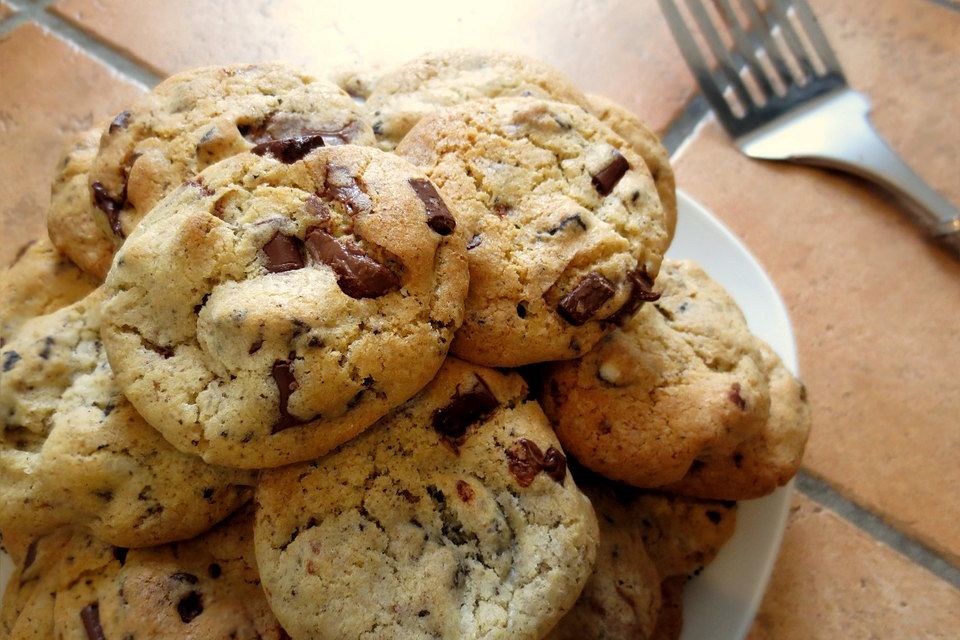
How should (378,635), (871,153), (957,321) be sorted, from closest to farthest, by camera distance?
(378,635) < (957,321) < (871,153)

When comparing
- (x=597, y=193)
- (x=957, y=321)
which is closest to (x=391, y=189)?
(x=597, y=193)

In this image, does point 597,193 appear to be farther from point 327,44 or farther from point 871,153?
point 327,44

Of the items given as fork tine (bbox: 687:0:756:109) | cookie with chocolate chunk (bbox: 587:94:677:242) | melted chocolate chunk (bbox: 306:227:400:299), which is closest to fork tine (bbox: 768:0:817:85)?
fork tine (bbox: 687:0:756:109)

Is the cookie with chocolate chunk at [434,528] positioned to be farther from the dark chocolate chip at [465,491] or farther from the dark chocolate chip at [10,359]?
the dark chocolate chip at [10,359]

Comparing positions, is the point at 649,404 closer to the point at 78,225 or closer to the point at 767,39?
the point at 78,225

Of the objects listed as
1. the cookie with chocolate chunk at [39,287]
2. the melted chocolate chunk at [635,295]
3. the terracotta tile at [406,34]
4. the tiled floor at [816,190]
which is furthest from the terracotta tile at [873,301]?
the cookie with chocolate chunk at [39,287]

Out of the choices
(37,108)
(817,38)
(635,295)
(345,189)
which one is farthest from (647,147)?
(37,108)

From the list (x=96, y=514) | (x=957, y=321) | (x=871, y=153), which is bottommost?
(x=96, y=514)

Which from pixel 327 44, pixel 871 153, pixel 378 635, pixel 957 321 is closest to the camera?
pixel 378 635
